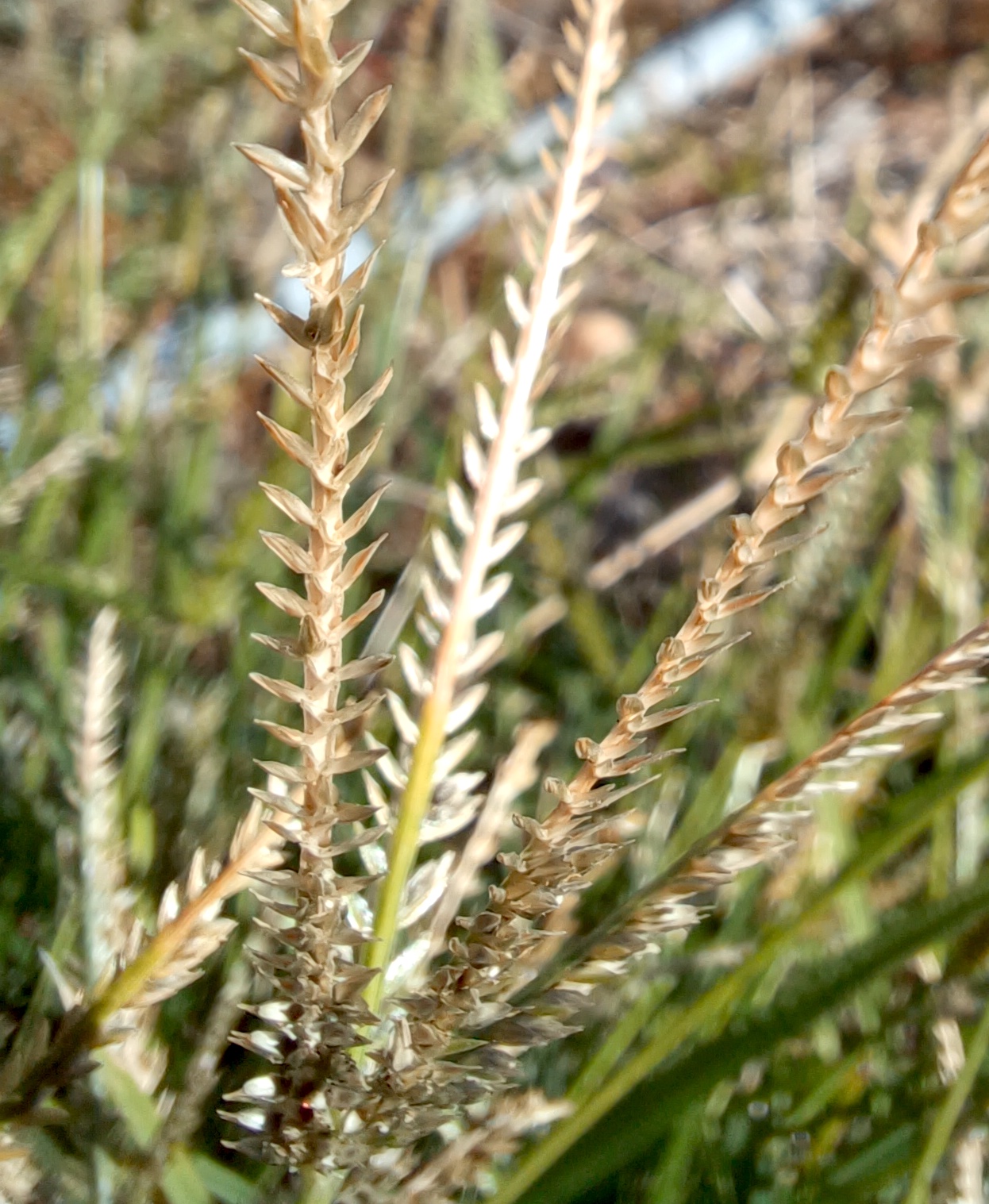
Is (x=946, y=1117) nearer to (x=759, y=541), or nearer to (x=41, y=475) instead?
(x=759, y=541)

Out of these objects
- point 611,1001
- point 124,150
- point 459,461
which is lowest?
point 611,1001

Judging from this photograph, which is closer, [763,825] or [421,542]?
[763,825]

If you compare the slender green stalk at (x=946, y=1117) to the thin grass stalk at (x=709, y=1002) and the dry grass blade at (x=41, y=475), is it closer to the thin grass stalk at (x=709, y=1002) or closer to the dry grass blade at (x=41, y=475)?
the thin grass stalk at (x=709, y=1002)

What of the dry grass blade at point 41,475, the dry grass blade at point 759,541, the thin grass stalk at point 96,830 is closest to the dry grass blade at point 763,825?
the dry grass blade at point 759,541

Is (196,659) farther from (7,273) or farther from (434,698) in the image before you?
(434,698)

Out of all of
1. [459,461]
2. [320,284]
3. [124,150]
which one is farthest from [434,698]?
[124,150]

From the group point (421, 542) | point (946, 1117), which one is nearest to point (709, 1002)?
point (946, 1117)

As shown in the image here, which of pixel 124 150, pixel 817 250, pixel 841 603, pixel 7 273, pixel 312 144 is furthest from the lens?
pixel 817 250

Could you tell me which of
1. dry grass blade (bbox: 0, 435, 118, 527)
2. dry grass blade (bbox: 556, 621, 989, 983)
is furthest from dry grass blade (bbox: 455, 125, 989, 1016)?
dry grass blade (bbox: 0, 435, 118, 527)
